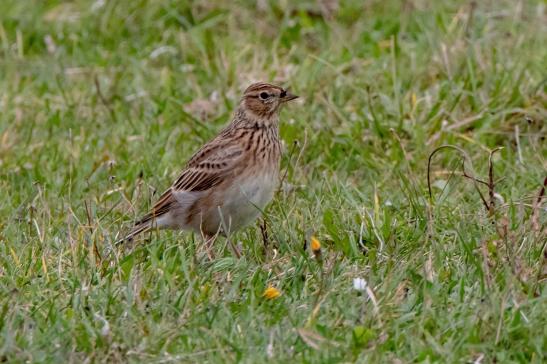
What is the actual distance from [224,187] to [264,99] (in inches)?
29.6

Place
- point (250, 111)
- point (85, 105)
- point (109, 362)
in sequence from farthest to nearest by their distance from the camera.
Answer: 1. point (85, 105)
2. point (250, 111)
3. point (109, 362)

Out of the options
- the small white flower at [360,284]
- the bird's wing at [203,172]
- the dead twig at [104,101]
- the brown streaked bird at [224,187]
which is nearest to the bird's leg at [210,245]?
the brown streaked bird at [224,187]

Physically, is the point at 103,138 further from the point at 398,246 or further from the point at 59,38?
the point at 398,246

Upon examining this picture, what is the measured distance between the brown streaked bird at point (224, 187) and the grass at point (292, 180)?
12cm

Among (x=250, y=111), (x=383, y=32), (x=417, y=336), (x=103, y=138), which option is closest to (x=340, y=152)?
(x=250, y=111)

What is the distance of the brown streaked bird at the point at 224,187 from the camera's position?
6.91 metres

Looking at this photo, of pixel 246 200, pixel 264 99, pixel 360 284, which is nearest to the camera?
pixel 360 284

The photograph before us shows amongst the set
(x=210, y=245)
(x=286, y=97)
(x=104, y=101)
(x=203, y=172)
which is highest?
(x=286, y=97)

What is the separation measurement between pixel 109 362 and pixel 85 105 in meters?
4.72

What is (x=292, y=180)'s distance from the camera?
26.0 feet

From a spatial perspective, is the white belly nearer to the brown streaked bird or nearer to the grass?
the brown streaked bird

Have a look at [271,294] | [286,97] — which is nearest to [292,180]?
[286,97]

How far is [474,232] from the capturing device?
6.66 meters

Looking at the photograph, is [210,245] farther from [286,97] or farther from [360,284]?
[286,97]
